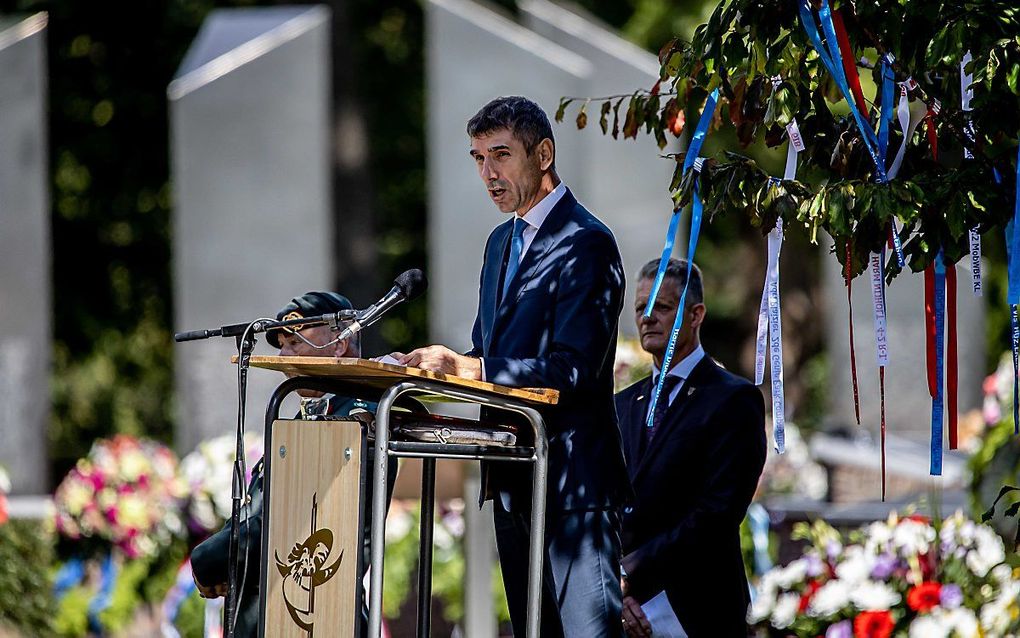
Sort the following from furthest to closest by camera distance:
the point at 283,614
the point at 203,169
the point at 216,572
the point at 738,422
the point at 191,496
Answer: the point at 203,169, the point at 191,496, the point at 738,422, the point at 216,572, the point at 283,614

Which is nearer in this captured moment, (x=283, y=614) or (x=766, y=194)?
(x=283, y=614)

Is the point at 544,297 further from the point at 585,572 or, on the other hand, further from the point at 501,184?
the point at 585,572

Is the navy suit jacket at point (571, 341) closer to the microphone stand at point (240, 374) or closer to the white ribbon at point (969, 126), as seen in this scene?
the microphone stand at point (240, 374)

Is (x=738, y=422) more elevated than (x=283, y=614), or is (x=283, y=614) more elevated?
(x=738, y=422)

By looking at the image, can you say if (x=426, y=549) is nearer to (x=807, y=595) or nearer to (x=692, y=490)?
(x=692, y=490)

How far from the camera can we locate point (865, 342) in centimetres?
1169

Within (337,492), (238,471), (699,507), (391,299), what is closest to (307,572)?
(337,492)

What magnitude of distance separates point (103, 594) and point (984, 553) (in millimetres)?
5160

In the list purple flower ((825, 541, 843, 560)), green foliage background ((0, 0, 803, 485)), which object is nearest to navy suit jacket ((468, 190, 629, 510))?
purple flower ((825, 541, 843, 560))

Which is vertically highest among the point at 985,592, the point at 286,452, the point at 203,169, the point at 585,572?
the point at 203,169

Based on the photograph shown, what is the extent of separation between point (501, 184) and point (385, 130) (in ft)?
59.2

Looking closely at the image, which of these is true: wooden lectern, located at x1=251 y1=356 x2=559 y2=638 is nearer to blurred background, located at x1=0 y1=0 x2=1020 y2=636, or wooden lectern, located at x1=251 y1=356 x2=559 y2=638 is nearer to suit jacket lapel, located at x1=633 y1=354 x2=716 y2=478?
blurred background, located at x1=0 y1=0 x2=1020 y2=636

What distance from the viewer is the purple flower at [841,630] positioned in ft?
17.2

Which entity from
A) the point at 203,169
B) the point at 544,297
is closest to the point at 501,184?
the point at 544,297
